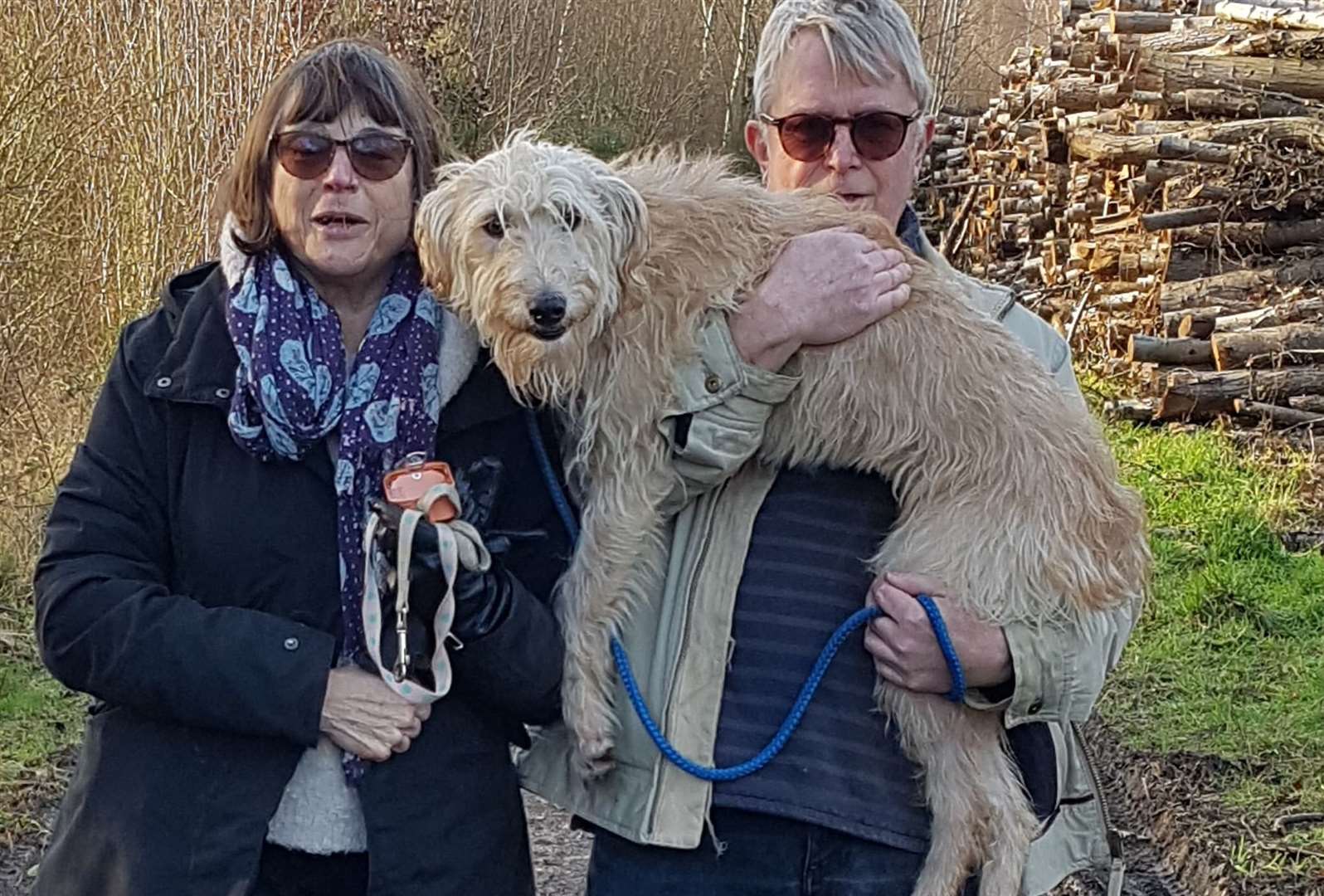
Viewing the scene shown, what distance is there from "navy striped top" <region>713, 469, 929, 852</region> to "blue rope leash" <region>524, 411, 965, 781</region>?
0.02 m

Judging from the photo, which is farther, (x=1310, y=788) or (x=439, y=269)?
(x=1310, y=788)

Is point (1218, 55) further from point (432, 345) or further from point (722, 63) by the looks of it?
point (722, 63)

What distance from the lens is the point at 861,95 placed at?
3.08m

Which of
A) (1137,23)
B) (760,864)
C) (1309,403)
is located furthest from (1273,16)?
(760,864)

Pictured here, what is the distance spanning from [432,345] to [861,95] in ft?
3.28

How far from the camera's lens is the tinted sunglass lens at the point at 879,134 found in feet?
10.2

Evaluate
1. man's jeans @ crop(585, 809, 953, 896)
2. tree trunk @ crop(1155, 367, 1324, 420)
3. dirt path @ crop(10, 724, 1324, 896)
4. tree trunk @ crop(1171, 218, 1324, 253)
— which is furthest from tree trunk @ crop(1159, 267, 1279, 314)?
man's jeans @ crop(585, 809, 953, 896)

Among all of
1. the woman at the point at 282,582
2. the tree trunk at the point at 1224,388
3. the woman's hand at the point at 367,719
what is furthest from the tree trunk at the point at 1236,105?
the woman's hand at the point at 367,719

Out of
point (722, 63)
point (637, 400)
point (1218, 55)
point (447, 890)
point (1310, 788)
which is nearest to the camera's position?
point (447, 890)

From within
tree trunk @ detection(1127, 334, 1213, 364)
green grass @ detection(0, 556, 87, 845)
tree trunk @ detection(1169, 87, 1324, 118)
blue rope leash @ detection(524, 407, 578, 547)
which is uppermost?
tree trunk @ detection(1169, 87, 1324, 118)

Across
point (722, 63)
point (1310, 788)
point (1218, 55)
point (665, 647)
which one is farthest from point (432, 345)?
point (722, 63)

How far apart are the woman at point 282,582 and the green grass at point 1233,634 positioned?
3.15 metres

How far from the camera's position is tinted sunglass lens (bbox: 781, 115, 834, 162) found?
312cm

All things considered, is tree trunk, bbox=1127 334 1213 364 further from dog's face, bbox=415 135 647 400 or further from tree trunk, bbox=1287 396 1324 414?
dog's face, bbox=415 135 647 400
